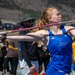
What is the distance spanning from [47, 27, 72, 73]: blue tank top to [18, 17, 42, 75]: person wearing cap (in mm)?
1325

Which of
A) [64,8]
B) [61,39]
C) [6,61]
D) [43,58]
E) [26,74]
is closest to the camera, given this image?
[61,39]

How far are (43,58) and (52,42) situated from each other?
12.6ft

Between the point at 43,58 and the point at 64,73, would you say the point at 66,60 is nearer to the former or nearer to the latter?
the point at 64,73

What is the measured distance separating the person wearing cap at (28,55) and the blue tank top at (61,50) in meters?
1.33

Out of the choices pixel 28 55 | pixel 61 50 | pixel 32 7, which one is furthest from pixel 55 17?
pixel 32 7

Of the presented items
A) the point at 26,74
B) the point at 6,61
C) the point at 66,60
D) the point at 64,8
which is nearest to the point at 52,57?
the point at 66,60

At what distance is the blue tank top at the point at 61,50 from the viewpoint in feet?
15.4

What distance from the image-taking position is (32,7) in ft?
272

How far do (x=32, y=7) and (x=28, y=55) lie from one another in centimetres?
7631

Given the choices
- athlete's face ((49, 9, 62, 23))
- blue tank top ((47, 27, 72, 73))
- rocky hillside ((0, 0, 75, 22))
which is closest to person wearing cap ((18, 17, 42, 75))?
athlete's face ((49, 9, 62, 23))

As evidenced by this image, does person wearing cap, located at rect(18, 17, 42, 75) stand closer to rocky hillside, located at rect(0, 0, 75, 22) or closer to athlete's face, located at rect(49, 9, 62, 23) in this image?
athlete's face, located at rect(49, 9, 62, 23)

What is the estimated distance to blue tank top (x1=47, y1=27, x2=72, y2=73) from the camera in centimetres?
470

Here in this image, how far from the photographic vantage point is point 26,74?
670 centimetres

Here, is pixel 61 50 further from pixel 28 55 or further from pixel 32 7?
pixel 32 7
